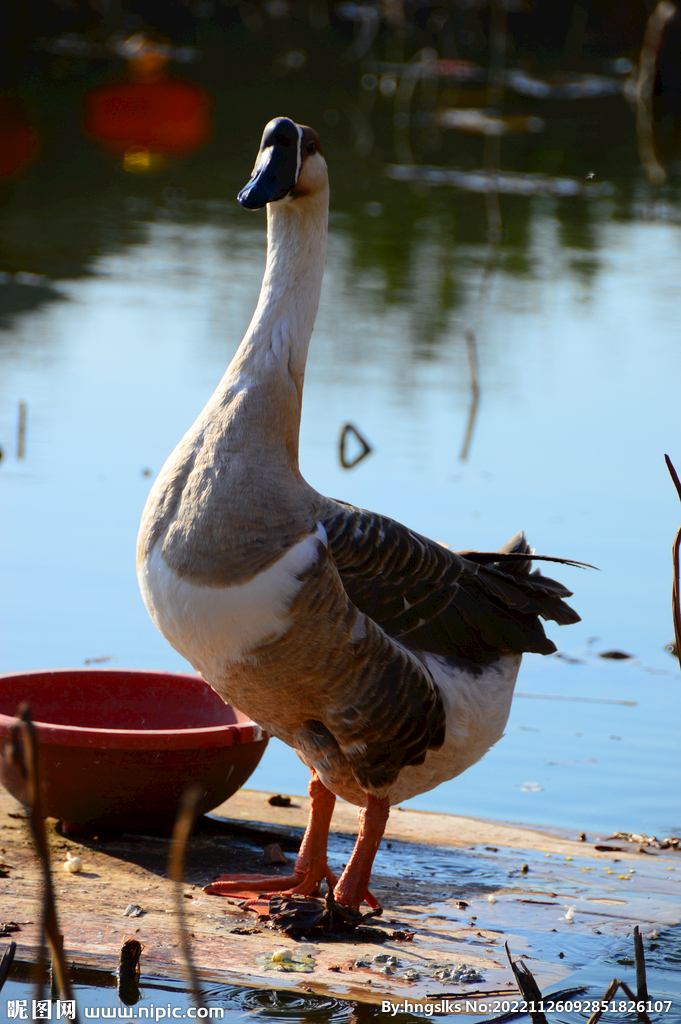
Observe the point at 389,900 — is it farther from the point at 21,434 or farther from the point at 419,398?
the point at 419,398

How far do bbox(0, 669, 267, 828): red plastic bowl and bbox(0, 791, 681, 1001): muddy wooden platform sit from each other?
0.17 m

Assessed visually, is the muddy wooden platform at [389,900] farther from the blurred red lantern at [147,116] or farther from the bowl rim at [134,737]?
the blurred red lantern at [147,116]

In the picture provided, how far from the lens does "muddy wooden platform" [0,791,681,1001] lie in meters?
3.31

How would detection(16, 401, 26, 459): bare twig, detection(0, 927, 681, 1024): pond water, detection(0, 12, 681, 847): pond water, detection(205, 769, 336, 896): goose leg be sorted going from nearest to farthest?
detection(0, 927, 681, 1024): pond water → detection(205, 769, 336, 896): goose leg → detection(0, 12, 681, 847): pond water → detection(16, 401, 26, 459): bare twig

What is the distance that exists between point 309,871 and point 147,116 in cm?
2149

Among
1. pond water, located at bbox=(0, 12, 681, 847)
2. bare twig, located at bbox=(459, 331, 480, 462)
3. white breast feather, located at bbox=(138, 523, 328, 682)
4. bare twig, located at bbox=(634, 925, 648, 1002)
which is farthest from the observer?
bare twig, located at bbox=(459, 331, 480, 462)

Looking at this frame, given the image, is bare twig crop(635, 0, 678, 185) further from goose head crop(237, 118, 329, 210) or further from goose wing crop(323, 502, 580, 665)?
goose head crop(237, 118, 329, 210)

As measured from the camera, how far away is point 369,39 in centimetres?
3031

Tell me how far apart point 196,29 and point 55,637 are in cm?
2959

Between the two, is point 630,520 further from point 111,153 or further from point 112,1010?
point 111,153

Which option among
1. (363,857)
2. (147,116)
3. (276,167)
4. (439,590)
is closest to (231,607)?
(439,590)

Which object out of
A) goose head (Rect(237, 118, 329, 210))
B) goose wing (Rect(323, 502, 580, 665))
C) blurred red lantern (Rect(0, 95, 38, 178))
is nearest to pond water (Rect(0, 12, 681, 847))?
blurred red lantern (Rect(0, 95, 38, 178))

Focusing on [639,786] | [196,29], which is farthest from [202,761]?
[196,29]

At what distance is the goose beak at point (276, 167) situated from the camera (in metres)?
3.41
